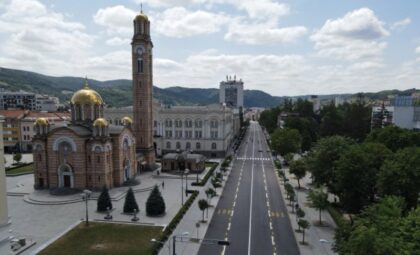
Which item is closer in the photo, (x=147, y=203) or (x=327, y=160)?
(x=147, y=203)

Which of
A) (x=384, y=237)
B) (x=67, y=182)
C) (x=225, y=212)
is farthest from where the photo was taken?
(x=67, y=182)

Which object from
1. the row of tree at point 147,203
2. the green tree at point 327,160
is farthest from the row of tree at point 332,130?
the row of tree at point 147,203

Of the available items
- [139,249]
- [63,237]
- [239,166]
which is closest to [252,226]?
[139,249]

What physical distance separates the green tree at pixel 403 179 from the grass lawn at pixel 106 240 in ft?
76.1

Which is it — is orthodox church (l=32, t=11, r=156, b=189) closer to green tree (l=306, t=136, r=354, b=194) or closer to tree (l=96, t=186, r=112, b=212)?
tree (l=96, t=186, r=112, b=212)

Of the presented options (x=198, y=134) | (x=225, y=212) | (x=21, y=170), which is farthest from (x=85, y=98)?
(x=198, y=134)

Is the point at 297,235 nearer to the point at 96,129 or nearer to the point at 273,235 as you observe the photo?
the point at 273,235

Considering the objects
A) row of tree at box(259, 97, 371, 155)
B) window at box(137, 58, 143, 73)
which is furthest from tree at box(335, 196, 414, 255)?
row of tree at box(259, 97, 371, 155)

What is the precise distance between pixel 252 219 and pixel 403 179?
15.9 metres

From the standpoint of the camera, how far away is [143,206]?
4084 centimetres

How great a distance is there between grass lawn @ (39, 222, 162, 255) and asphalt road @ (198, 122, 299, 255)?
563 cm

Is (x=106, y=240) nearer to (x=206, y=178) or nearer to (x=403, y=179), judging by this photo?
(x=206, y=178)

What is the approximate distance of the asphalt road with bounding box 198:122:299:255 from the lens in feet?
96.1

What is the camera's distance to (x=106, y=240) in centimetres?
3038
